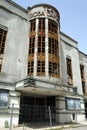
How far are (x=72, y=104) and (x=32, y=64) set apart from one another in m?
10.00

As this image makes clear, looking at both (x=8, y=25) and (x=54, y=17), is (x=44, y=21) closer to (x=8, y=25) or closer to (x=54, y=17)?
(x=54, y=17)

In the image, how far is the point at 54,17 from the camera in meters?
23.5

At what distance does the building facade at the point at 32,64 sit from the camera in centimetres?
1733

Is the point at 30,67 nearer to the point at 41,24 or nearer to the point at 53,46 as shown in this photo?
the point at 53,46

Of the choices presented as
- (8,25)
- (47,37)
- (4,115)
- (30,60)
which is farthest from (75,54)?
(4,115)

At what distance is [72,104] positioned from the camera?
79.3 feet

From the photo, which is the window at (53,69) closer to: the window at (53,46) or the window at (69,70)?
the window at (53,46)

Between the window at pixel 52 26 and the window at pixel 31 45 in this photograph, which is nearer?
the window at pixel 31 45

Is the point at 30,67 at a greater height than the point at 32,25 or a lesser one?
lesser

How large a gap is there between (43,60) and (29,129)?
8.94 meters

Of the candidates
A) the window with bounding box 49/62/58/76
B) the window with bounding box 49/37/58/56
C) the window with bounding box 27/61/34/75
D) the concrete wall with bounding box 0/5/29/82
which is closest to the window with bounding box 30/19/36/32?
the concrete wall with bounding box 0/5/29/82

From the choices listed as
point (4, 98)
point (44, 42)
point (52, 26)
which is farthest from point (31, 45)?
point (4, 98)

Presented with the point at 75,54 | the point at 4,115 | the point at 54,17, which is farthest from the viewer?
the point at 75,54

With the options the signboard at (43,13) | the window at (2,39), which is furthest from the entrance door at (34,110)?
the signboard at (43,13)
